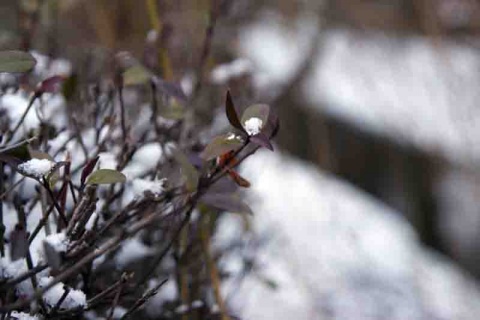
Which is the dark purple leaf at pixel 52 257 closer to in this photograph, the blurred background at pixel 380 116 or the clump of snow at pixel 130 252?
the clump of snow at pixel 130 252

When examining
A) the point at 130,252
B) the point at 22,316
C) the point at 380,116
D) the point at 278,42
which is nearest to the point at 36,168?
the point at 22,316

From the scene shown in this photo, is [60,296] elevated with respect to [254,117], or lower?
lower

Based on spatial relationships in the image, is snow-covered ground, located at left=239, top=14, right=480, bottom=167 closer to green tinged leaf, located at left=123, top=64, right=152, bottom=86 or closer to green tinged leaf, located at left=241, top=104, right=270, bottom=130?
green tinged leaf, located at left=123, top=64, right=152, bottom=86

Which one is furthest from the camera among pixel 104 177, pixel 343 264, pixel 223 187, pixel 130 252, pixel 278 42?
pixel 278 42

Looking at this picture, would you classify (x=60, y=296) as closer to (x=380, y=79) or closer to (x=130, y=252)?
(x=130, y=252)

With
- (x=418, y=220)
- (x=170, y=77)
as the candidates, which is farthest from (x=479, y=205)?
(x=170, y=77)

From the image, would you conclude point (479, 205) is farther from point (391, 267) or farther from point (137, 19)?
point (137, 19)
